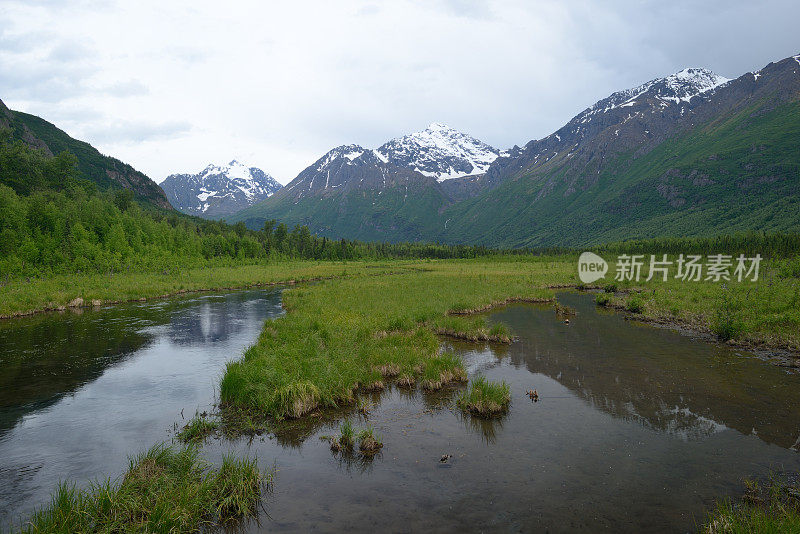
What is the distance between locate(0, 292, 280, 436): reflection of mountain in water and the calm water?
0.22 meters

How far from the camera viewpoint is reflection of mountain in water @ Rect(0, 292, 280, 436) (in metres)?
18.6

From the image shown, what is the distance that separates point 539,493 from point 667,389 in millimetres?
11740

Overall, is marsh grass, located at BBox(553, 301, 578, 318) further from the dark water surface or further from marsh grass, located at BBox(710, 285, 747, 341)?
the dark water surface

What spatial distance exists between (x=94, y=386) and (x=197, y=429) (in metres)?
9.69

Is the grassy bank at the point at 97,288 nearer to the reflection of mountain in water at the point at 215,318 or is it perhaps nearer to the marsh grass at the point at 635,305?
the reflection of mountain in water at the point at 215,318

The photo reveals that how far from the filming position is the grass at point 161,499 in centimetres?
844

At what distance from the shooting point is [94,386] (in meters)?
19.4

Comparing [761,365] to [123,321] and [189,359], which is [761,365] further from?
[123,321]

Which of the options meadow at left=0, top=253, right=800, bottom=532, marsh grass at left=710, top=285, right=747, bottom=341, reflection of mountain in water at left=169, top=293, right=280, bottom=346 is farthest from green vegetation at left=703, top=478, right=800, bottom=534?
reflection of mountain in water at left=169, top=293, right=280, bottom=346

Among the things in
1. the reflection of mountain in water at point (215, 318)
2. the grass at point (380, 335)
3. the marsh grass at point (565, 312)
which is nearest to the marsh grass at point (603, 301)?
the grass at point (380, 335)

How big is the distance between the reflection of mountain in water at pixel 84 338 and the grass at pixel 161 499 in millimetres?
8894

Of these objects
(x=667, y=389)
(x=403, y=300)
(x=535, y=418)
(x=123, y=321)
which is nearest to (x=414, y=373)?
(x=535, y=418)

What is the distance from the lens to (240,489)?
10.2 m

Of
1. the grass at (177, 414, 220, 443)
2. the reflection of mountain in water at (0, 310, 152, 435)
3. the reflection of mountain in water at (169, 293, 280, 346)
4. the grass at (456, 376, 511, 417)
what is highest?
the grass at (456, 376, 511, 417)
